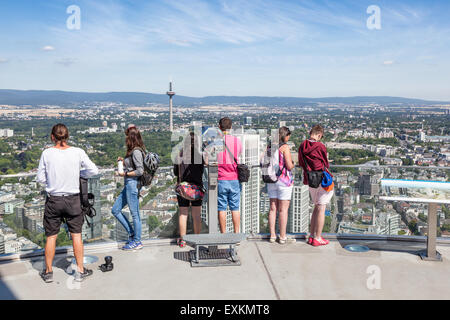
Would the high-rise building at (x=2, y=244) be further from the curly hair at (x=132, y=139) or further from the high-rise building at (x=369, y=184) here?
the high-rise building at (x=369, y=184)

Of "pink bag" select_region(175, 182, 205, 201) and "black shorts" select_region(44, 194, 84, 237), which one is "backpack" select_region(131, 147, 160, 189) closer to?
"pink bag" select_region(175, 182, 205, 201)

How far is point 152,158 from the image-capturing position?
4.75m

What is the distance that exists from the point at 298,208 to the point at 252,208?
624 mm

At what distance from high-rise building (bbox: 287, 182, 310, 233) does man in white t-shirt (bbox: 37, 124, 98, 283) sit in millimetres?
2585

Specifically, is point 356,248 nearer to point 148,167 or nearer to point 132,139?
point 148,167

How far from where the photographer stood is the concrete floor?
368cm

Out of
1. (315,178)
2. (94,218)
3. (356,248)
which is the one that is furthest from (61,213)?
(356,248)

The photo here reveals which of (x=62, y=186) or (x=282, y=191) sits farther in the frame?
(x=282, y=191)

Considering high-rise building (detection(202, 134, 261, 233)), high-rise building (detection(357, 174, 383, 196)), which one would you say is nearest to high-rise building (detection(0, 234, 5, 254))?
high-rise building (detection(202, 134, 261, 233))

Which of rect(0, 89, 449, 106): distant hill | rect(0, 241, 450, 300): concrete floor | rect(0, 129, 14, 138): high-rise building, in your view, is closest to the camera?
rect(0, 241, 450, 300): concrete floor

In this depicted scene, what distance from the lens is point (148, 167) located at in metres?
4.72
